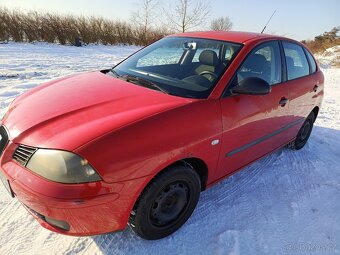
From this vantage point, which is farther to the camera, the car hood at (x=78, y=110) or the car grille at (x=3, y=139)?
the car grille at (x=3, y=139)

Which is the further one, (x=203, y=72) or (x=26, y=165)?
(x=203, y=72)

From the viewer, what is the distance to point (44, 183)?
170 centimetres

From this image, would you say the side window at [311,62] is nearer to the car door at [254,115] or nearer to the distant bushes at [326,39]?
the car door at [254,115]

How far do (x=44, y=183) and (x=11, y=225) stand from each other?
0.97 m

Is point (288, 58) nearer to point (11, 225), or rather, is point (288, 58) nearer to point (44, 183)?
point (44, 183)

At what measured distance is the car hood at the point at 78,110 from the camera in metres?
1.81

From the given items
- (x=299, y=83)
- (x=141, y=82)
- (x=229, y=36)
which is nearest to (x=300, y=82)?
(x=299, y=83)

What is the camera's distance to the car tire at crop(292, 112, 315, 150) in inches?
158

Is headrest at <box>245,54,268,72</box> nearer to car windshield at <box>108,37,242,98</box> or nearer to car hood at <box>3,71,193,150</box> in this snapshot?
car windshield at <box>108,37,242,98</box>

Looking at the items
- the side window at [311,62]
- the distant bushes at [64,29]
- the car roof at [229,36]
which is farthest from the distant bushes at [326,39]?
the car roof at [229,36]

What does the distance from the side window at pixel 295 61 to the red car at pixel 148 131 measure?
47 millimetres

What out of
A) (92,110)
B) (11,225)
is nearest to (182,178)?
(92,110)

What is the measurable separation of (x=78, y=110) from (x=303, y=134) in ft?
11.0

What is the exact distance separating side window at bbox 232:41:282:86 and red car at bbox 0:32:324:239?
12 mm
